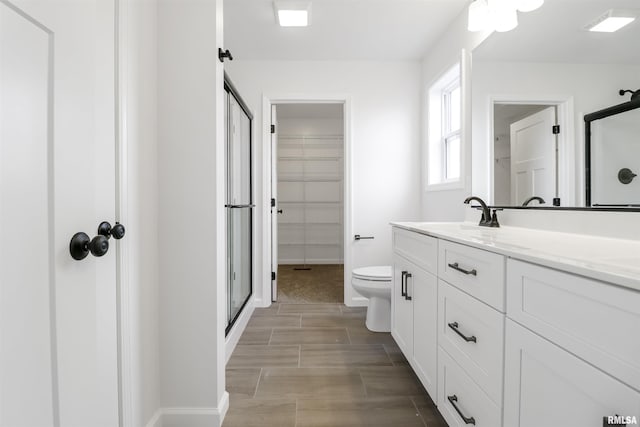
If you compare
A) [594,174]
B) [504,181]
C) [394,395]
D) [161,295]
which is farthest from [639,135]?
[161,295]

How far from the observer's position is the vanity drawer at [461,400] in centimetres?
94

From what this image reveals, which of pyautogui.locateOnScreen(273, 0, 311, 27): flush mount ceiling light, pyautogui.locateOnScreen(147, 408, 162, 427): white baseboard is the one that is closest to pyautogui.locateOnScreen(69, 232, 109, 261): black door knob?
pyautogui.locateOnScreen(147, 408, 162, 427): white baseboard

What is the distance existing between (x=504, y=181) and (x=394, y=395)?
1.34 m

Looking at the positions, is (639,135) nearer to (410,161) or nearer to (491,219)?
(491,219)

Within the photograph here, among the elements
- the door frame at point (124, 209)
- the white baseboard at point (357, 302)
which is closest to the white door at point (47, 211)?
the door frame at point (124, 209)

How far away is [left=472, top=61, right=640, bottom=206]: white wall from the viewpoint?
117 centimetres

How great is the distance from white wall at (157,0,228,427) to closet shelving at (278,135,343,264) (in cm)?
366

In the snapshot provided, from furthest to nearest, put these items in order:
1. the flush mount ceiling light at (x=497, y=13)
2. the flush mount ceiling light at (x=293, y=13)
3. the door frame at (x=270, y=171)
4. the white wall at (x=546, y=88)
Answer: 1. the door frame at (x=270, y=171)
2. the flush mount ceiling light at (x=293, y=13)
3. the flush mount ceiling light at (x=497, y=13)
4. the white wall at (x=546, y=88)

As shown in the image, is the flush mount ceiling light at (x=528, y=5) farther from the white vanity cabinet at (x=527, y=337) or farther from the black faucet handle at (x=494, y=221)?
the white vanity cabinet at (x=527, y=337)

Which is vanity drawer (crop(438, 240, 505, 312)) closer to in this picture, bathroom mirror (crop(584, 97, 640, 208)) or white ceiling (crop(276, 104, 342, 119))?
bathroom mirror (crop(584, 97, 640, 208))

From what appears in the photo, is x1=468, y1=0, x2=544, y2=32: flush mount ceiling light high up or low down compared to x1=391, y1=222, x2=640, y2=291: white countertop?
up

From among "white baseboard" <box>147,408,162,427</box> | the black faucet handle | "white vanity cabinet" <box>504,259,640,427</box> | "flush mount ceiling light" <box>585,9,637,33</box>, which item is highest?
"flush mount ceiling light" <box>585,9,637,33</box>

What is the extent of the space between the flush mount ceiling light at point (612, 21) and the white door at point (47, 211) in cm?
182

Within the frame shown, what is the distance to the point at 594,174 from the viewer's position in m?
1.22
